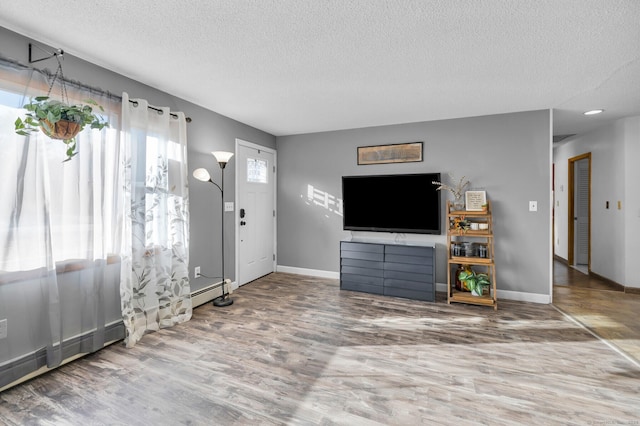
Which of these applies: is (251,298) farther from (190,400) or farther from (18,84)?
(18,84)

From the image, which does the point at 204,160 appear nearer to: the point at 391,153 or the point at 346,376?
the point at 391,153

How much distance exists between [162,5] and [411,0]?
1.46 m

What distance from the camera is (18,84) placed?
2.03 metres

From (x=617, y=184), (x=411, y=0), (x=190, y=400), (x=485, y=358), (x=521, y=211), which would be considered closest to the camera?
(x=411, y=0)

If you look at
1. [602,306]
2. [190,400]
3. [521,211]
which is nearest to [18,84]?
[190,400]

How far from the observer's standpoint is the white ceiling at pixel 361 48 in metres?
1.80

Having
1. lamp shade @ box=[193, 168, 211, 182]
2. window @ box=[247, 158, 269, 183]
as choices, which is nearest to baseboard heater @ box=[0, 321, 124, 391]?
lamp shade @ box=[193, 168, 211, 182]

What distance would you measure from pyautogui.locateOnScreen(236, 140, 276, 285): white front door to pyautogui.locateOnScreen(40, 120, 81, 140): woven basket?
2369 mm

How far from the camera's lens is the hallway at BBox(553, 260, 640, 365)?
2738 mm

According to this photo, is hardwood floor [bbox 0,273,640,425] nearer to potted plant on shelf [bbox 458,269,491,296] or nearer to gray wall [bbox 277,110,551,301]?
potted plant on shelf [bbox 458,269,491,296]

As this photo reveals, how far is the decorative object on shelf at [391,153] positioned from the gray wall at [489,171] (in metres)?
0.08

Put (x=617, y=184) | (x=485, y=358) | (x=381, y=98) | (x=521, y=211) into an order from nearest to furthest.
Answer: (x=485, y=358)
(x=381, y=98)
(x=521, y=211)
(x=617, y=184)

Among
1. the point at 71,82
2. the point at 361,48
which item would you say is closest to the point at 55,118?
the point at 71,82

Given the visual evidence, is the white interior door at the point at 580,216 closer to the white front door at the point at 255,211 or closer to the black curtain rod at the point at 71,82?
the white front door at the point at 255,211
